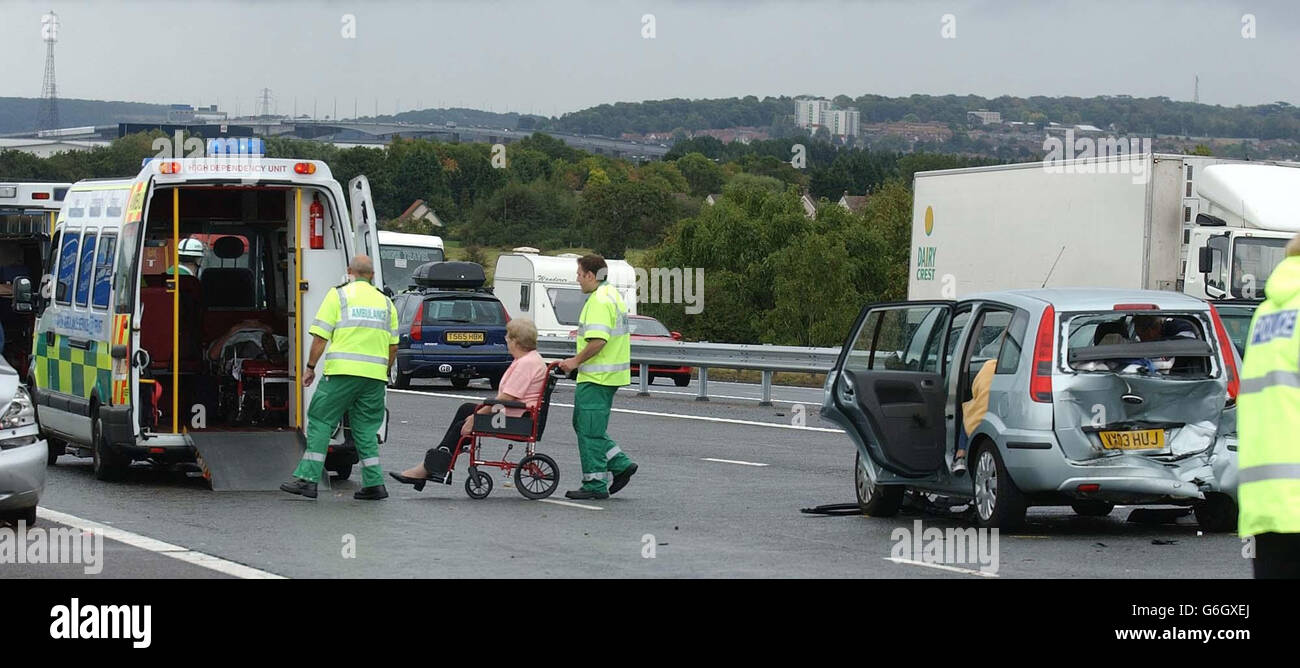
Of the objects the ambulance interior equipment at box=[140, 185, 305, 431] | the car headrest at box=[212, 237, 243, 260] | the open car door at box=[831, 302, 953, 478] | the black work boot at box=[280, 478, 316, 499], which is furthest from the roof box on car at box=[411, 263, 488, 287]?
the open car door at box=[831, 302, 953, 478]

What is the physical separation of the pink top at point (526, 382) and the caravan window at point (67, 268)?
4.16 metres

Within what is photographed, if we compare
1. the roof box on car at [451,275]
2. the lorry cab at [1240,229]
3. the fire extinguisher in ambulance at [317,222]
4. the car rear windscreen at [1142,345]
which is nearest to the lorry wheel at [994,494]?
the car rear windscreen at [1142,345]

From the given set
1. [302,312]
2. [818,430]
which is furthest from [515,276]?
[302,312]

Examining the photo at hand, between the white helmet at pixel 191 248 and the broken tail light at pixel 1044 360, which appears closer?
the broken tail light at pixel 1044 360

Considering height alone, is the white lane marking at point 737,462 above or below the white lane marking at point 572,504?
below

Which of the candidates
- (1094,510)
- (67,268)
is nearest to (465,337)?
(67,268)

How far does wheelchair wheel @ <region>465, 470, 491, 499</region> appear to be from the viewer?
13516 mm

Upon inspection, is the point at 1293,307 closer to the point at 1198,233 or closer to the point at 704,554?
the point at 704,554

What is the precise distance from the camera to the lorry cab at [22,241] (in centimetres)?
1991

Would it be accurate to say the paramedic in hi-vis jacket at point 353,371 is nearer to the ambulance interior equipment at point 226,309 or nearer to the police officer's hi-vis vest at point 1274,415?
the ambulance interior equipment at point 226,309

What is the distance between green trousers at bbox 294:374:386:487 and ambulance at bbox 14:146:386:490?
3.28 ft

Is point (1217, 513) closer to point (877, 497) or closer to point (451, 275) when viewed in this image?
point (877, 497)

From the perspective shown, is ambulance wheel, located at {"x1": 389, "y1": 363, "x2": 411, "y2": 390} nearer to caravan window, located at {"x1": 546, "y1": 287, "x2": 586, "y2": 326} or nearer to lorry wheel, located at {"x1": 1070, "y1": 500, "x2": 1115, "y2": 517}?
caravan window, located at {"x1": 546, "y1": 287, "x2": 586, "y2": 326}

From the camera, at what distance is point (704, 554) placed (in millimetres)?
10422
